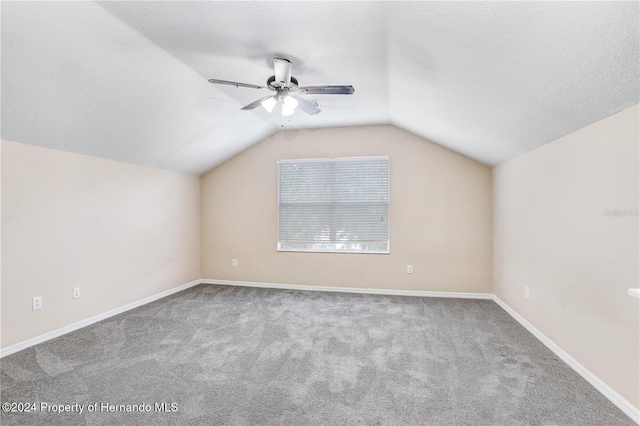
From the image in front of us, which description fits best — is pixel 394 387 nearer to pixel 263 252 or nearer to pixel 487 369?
pixel 487 369

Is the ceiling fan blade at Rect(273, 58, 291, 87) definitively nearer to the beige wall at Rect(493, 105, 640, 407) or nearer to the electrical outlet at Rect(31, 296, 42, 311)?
the beige wall at Rect(493, 105, 640, 407)

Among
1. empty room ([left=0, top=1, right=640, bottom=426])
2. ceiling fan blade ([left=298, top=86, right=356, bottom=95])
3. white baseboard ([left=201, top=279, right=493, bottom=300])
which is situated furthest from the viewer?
white baseboard ([left=201, top=279, right=493, bottom=300])

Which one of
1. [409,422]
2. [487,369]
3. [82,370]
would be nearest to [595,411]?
[487,369]

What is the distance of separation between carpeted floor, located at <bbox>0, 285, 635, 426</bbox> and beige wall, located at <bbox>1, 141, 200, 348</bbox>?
1.14 feet

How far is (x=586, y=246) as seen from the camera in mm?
2264

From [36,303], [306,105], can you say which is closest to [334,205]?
[306,105]

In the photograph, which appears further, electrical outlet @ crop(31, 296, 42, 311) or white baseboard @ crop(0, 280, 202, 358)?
electrical outlet @ crop(31, 296, 42, 311)

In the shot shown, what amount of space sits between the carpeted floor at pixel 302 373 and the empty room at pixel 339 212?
0.07ft

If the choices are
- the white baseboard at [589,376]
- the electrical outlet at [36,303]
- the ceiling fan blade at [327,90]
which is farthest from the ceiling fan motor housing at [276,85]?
the white baseboard at [589,376]

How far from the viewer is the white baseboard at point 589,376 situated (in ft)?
6.05

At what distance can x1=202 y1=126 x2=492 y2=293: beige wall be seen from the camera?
14.5ft

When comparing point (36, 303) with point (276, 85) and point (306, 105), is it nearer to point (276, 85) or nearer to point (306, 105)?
point (276, 85)

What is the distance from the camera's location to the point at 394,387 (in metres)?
2.16

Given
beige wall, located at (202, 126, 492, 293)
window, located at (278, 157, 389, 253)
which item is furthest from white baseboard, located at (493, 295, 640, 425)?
window, located at (278, 157, 389, 253)
